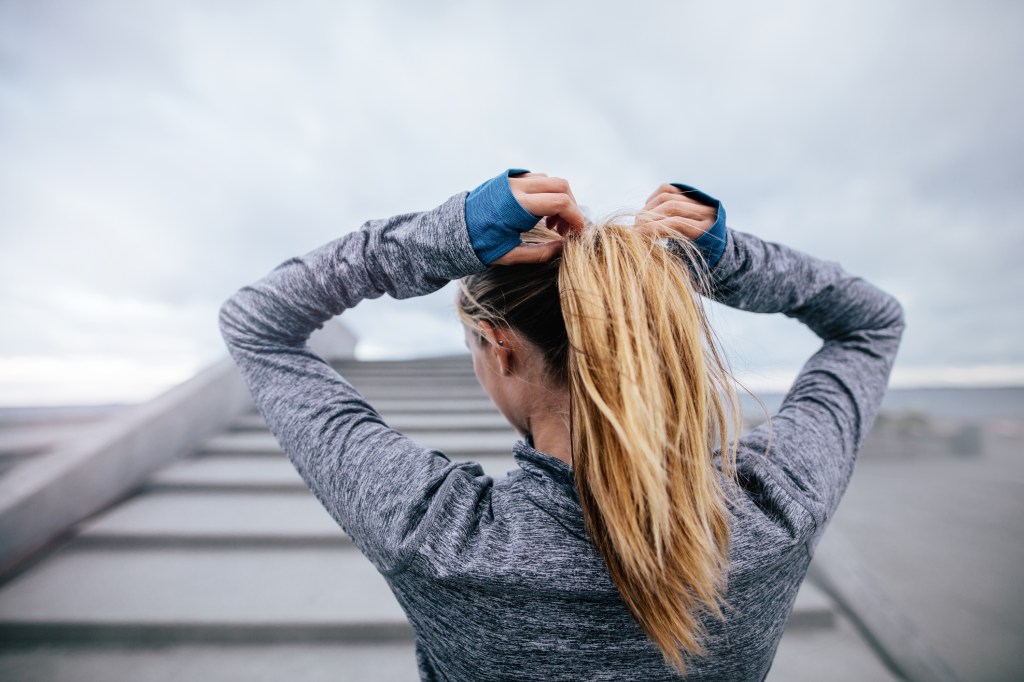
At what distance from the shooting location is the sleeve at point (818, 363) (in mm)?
621

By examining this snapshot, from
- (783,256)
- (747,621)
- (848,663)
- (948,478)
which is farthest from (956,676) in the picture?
(948,478)

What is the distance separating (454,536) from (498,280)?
36cm

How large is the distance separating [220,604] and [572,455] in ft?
4.86

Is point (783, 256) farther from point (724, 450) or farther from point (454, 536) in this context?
point (454, 536)

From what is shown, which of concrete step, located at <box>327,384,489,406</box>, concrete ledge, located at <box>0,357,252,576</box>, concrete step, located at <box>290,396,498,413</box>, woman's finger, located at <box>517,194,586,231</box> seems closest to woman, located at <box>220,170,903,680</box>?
woman's finger, located at <box>517,194,586,231</box>

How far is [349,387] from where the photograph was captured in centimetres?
68

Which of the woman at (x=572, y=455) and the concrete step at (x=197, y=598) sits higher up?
the woman at (x=572, y=455)

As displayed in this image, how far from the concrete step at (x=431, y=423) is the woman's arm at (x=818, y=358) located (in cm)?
189

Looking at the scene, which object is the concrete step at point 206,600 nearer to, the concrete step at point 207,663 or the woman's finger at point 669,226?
the concrete step at point 207,663

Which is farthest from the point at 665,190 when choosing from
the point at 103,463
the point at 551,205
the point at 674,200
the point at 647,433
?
the point at 103,463

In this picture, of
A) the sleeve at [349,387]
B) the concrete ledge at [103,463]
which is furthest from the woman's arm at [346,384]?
the concrete ledge at [103,463]

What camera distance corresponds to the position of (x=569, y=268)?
537 millimetres

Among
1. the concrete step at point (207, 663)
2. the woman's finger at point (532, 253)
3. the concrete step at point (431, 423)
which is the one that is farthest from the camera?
the concrete step at point (431, 423)

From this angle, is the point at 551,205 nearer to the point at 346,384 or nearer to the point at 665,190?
the point at 665,190
